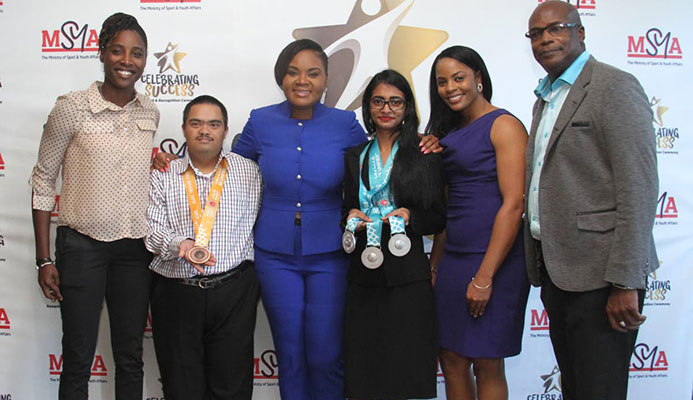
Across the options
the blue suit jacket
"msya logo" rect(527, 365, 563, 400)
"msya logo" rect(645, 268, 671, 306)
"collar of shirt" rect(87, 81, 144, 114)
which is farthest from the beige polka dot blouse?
"msya logo" rect(645, 268, 671, 306)

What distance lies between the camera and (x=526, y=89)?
2988 mm

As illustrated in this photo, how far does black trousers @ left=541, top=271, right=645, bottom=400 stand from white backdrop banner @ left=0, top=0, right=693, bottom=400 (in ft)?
4.62

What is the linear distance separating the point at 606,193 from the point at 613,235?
14cm

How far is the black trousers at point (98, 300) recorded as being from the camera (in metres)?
2.21

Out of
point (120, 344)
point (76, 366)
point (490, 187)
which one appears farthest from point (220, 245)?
point (490, 187)

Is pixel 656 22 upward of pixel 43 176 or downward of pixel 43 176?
upward

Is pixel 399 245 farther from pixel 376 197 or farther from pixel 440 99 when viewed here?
pixel 440 99

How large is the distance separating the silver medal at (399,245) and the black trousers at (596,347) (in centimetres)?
59

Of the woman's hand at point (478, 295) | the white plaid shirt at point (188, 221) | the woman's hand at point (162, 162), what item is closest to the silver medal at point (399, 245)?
the woman's hand at point (478, 295)

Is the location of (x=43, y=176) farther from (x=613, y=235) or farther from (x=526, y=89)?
(x=526, y=89)

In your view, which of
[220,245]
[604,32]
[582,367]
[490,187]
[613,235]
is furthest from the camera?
[604,32]

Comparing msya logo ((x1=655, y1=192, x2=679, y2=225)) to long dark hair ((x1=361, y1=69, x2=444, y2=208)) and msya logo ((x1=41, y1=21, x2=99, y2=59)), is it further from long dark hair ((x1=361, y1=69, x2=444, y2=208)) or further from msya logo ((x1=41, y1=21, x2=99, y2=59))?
msya logo ((x1=41, y1=21, x2=99, y2=59))

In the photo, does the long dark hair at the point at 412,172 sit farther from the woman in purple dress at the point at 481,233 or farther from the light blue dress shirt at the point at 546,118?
the light blue dress shirt at the point at 546,118

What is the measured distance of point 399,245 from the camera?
6.44ft
